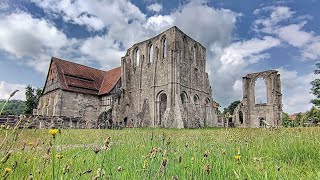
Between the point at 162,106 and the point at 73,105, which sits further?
the point at 162,106

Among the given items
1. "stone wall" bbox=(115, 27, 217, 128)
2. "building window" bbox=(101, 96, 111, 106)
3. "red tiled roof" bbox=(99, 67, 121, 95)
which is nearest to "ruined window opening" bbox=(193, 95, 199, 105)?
"stone wall" bbox=(115, 27, 217, 128)

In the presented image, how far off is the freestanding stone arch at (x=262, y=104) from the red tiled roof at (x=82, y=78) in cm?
2170

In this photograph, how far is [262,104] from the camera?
41.1 metres

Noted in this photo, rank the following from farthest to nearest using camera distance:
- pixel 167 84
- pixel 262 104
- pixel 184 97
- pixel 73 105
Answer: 1. pixel 262 104
2. pixel 73 105
3. pixel 184 97
4. pixel 167 84

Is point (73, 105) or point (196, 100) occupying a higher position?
point (196, 100)

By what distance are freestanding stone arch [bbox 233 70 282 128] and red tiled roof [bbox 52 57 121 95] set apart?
2170 cm

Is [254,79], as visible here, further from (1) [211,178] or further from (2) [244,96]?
(1) [211,178]

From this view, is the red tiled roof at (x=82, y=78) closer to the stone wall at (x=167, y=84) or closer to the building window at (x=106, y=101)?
the building window at (x=106, y=101)

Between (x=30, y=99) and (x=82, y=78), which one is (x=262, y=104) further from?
(x=30, y=99)

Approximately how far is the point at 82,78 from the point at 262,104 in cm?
2905

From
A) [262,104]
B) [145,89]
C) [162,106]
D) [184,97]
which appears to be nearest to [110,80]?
[145,89]

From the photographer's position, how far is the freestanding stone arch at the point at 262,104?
1570 inches

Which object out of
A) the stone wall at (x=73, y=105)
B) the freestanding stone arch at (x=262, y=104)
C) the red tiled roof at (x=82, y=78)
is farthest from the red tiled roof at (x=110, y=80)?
the freestanding stone arch at (x=262, y=104)

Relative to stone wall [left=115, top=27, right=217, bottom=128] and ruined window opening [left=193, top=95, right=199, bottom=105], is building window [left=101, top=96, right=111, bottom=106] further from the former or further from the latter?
ruined window opening [left=193, top=95, right=199, bottom=105]
